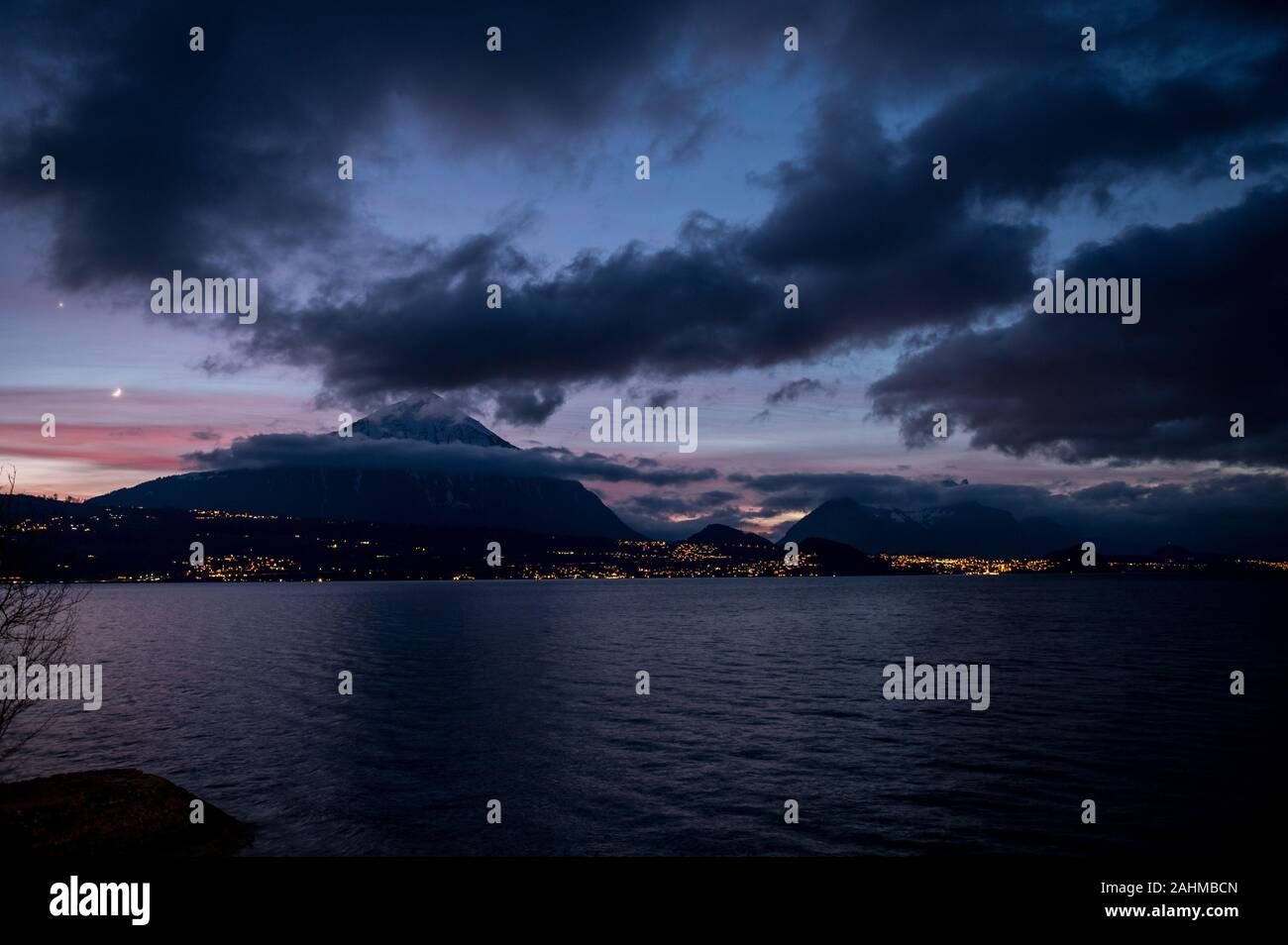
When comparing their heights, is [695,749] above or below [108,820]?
below

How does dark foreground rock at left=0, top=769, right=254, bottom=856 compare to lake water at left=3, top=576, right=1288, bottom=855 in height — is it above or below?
above

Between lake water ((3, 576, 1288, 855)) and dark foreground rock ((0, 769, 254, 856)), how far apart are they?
6.72 ft

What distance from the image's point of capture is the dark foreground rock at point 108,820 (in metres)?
25.0

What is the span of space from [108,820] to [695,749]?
29625 mm

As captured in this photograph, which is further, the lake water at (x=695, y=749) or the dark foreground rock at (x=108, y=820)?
the lake water at (x=695, y=749)

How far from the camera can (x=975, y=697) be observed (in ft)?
205

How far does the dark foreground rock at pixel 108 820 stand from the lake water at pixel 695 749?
2.05m

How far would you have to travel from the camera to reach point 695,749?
44.7 m

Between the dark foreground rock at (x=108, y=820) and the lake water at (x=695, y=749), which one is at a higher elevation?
the dark foreground rock at (x=108, y=820)

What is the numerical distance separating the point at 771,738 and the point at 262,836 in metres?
29.8

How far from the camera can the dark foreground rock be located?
82.1ft
